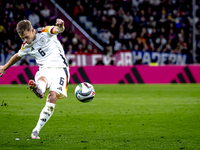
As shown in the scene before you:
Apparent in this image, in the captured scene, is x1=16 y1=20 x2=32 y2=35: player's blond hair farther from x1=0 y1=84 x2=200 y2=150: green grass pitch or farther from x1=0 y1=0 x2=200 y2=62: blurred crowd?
x1=0 y1=0 x2=200 y2=62: blurred crowd

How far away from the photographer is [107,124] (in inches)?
293

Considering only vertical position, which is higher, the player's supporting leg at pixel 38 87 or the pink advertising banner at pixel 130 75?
the player's supporting leg at pixel 38 87

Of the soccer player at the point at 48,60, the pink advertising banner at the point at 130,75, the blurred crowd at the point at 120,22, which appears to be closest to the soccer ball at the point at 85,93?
the soccer player at the point at 48,60

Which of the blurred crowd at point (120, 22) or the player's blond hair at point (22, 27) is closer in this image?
the player's blond hair at point (22, 27)

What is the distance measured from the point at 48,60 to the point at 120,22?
1697 cm

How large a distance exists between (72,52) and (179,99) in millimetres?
8773

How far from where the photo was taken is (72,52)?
64.3ft

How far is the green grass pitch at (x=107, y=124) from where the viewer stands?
5.48 meters

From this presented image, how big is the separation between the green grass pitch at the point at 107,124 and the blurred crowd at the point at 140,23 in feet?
32.7

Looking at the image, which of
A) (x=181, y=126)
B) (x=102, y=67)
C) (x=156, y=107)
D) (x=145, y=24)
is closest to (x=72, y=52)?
(x=102, y=67)

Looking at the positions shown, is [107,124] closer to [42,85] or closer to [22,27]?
[42,85]

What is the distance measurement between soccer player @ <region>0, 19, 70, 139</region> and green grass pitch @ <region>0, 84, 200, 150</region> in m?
0.61

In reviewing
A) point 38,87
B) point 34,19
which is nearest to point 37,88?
→ point 38,87

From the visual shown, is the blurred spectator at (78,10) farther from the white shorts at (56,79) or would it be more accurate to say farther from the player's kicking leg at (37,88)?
the player's kicking leg at (37,88)
